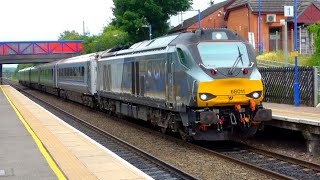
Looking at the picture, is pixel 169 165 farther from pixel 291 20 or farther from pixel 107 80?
pixel 291 20

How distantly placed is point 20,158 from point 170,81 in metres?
4.78

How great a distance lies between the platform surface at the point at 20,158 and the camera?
8789mm

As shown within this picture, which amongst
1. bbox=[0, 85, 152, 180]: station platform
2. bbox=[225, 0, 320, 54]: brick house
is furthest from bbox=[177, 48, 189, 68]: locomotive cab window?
bbox=[225, 0, 320, 54]: brick house

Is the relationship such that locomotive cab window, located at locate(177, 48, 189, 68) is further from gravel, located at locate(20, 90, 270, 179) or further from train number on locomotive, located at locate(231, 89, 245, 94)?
gravel, located at locate(20, 90, 270, 179)

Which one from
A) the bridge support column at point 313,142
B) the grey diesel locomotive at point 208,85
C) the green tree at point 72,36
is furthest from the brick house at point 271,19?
the green tree at point 72,36

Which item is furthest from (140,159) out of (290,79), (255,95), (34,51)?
(34,51)

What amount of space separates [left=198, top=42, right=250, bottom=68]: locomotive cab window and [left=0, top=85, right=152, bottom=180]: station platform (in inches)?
139

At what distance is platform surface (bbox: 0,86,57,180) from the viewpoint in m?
8.79

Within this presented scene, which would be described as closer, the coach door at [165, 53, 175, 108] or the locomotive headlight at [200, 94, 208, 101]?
the locomotive headlight at [200, 94, 208, 101]

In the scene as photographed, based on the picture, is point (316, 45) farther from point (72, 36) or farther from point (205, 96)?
point (72, 36)

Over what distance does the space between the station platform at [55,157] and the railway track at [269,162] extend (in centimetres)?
270

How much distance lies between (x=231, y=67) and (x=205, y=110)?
1.38 m

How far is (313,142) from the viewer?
12.5 meters

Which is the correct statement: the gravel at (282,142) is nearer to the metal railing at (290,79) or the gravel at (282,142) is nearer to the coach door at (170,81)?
the coach door at (170,81)
